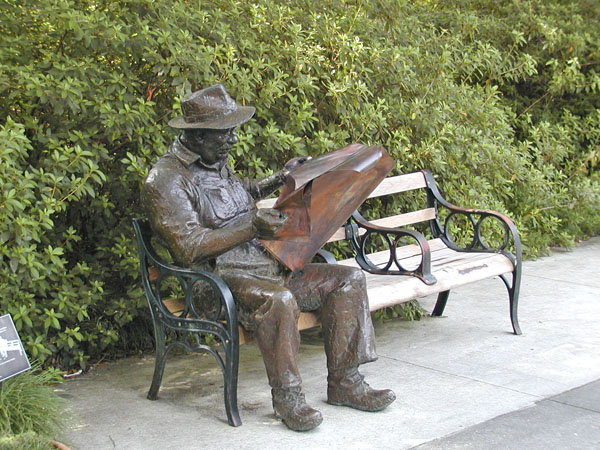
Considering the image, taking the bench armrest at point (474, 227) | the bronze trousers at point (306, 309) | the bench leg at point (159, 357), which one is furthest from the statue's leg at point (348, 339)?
the bench armrest at point (474, 227)

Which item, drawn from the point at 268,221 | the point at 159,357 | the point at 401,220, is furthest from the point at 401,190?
the point at 159,357

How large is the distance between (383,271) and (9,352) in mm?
2455

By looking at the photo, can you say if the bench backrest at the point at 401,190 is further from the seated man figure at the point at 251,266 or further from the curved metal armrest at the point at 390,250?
the seated man figure at the point at 251,266

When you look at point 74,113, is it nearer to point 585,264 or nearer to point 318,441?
point 318,441

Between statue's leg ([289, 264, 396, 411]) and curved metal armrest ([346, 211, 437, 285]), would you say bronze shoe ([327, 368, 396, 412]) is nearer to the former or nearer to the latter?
statue's leg ([289, 264, 396, 411])

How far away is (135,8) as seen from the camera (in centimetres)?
533

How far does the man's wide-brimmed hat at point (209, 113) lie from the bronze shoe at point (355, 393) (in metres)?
1.39

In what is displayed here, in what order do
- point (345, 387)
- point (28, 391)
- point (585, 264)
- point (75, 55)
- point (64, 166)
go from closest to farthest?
point (28, 391) < point (345, 387) < point (64, 166) < point (75, 55) < point (585, 264)

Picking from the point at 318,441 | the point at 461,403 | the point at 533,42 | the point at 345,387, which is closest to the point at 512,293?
the point at 461,403

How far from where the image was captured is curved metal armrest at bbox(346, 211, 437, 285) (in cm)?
506

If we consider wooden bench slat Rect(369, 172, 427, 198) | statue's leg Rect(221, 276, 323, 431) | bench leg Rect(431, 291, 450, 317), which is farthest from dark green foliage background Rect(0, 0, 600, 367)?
statue's leg Rect(221, 276, 323, 431)

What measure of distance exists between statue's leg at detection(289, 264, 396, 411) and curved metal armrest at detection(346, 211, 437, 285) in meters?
0.74

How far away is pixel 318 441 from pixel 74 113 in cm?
227

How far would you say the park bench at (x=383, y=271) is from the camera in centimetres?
416
